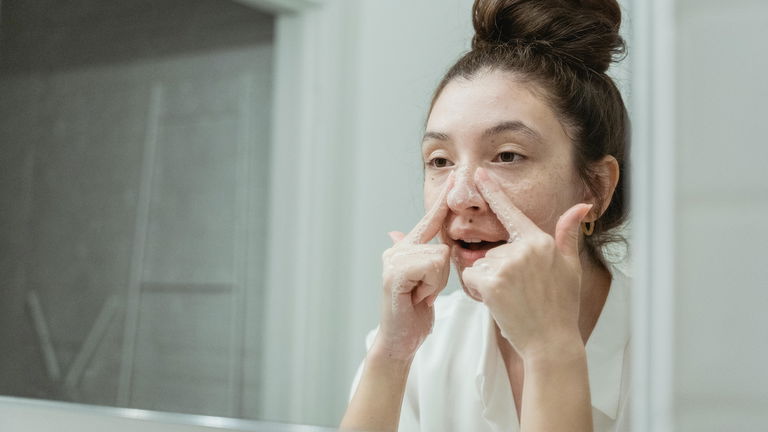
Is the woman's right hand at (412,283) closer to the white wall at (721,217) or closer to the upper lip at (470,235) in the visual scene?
the upper lip at (470,235)

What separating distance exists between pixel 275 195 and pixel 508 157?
0.22 metres

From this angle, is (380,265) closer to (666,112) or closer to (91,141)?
(666,112)

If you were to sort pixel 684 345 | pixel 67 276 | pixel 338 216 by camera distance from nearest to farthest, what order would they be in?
pixel 684 345 < pixel 338 216 < pixel 67 276

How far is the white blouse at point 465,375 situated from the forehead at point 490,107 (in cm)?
12

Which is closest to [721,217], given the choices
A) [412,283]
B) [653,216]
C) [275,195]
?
[653,216]

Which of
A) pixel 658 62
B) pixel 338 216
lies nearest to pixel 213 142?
pixel 338 216

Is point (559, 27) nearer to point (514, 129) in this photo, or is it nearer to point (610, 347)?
point (514, 129)

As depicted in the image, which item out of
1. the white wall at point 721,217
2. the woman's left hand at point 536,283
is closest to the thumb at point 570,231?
the woman's left hand at point 536,283

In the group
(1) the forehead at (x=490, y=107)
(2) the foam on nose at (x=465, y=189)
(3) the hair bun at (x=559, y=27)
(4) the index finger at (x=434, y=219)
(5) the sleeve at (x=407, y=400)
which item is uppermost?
(3) the hair bun at (x=559, y=27)

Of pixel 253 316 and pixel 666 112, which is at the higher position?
pixel 666 112

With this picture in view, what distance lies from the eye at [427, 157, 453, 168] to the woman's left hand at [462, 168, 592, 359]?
6 cm

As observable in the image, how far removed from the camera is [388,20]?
0.64 metres

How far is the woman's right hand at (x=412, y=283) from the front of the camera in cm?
59

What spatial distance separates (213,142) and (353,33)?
0.17m
